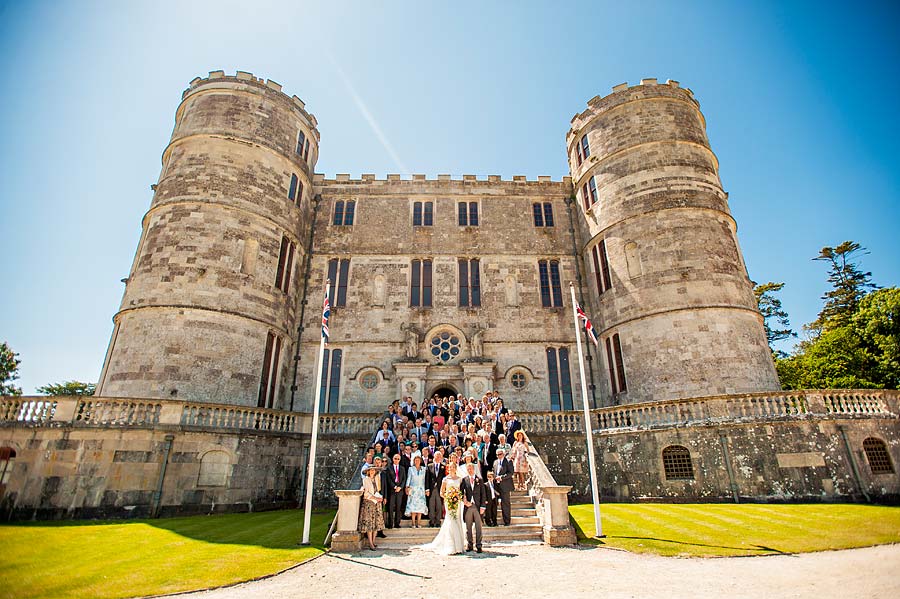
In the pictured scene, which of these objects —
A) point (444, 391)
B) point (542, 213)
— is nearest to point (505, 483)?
point (444, 391)

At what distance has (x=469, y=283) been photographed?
23.8 metres

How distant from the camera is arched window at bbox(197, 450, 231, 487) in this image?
15.0 m

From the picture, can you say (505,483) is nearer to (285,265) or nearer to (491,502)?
(491,502)

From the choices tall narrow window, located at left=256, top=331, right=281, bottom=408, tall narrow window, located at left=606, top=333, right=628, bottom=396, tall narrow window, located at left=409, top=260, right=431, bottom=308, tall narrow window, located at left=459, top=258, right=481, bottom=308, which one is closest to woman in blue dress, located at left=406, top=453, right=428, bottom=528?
tall narrow window, located at left=256, top=331, right=281, bottom=408

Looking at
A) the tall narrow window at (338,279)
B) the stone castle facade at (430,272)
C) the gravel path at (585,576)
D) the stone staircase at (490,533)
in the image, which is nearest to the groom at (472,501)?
the gravel path at (585,576)

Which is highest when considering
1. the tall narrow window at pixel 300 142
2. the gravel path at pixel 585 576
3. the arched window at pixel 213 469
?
the tall narrow window at pixel 300 142

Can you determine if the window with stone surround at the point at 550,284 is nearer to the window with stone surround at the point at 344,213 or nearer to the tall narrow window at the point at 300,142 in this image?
the window with stone surround at the point at 344,213

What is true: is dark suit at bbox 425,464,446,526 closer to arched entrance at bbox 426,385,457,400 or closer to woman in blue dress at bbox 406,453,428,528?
woman in blue dress at bbox 406,453,428,528

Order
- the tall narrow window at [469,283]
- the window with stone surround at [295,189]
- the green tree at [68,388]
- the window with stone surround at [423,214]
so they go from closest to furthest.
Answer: the window with stone surround at [295,189] → the tall narrow window at [469,283] → the window with stone surround at [423,214] → the green tree at [68,388]

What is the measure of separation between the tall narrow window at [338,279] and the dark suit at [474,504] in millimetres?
14358

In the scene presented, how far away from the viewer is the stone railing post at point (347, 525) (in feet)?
32.1

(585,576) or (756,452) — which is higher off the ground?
(756,452)

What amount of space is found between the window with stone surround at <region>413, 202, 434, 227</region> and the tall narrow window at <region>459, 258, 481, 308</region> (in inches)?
118

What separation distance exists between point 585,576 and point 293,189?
21605 millimetres
